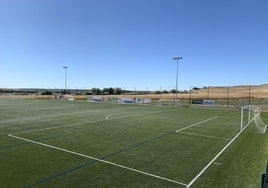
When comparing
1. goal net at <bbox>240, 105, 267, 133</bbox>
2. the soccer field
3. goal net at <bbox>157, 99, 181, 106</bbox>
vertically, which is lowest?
the soccer field

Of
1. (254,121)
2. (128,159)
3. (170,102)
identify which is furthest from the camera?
(170,102)

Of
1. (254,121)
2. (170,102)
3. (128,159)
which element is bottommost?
(128,159)

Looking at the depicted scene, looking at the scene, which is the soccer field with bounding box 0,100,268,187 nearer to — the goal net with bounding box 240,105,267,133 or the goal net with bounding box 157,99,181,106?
the goal net with bounding box 240,105,267,133

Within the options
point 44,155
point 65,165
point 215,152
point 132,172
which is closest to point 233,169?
point 215,152

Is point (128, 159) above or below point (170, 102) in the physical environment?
below

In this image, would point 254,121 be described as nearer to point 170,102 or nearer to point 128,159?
point 128,159

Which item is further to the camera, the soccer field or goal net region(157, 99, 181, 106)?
goal net region(157, 99, 181, 106)

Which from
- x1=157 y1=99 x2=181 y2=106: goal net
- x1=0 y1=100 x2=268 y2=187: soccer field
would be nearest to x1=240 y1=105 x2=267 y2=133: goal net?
x1=0 y1=100 x2=268 y2=187: soccer field

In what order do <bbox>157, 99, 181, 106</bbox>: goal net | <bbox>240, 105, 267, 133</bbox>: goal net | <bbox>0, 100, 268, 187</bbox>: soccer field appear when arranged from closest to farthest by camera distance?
1. <bbox>0, 100, 268, 187</bbox>: soccer field
2. <bbox>240, 105, 267, 133</bbox>: goal net
3. <bbox>157, 99, 181, 106</bbox>: goal net

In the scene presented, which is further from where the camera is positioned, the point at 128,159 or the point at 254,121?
the point at 254,121

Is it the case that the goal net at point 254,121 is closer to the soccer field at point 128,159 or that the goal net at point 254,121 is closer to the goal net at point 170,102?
the soccer field at point 128,159

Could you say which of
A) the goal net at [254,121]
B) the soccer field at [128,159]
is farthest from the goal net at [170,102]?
the soccer field at [128,159]

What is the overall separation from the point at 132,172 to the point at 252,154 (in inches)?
199

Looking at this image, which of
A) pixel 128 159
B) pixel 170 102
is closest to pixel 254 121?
pixel 128 159
